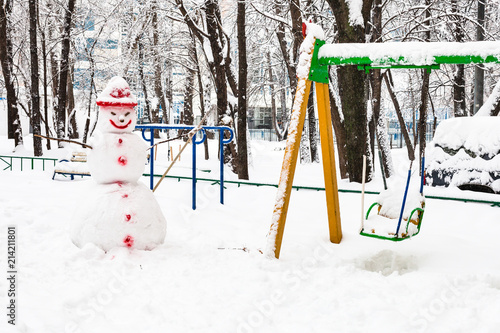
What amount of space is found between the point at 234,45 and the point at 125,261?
16.8 m

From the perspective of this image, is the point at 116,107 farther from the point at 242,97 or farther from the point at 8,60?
the point at 8,60

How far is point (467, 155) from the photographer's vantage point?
747 centimetres

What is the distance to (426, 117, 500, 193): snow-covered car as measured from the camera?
730 cm

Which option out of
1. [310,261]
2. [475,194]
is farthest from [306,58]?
[475,194]

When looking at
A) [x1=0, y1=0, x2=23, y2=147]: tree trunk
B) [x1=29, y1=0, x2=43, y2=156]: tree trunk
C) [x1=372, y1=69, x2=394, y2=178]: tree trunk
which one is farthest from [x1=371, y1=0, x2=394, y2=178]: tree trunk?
[x1=0, y1=0, x2=23, y2=147]: tree trunk

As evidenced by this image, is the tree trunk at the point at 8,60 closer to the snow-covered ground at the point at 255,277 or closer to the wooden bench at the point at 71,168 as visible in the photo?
the wooden bench at the point at 71,168

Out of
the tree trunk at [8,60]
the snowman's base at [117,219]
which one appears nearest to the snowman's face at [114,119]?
the snowman's base at [117,219]

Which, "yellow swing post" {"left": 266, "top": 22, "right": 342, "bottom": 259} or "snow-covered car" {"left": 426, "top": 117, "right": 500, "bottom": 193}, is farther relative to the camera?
"snow-covered car" {"left": 426, "top": 117, "right": 500, "bottom": 193}

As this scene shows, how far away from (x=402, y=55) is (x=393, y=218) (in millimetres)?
1663

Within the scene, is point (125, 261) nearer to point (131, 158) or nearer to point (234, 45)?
point (131, 158)

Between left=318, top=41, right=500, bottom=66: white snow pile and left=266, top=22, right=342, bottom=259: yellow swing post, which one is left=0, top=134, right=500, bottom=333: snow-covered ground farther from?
left=318, top=41, right=500, bottom=66: white snow pile

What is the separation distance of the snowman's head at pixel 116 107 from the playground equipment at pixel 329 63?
1689mm

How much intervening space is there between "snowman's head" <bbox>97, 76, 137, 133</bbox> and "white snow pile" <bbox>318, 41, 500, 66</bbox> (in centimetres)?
205

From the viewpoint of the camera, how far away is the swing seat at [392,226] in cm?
444
